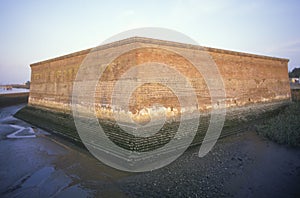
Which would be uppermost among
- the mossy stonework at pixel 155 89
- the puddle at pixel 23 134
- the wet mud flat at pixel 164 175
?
the mossy stonework at pixel 155 89

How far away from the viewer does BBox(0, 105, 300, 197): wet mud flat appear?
3.61 m

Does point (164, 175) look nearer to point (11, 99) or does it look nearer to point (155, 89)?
point (155, 89)

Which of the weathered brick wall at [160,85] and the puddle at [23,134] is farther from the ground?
the weathered brick wall at [160,85]

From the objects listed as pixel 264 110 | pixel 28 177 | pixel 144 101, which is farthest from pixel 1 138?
pixel 264 110

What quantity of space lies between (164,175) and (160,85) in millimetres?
3924

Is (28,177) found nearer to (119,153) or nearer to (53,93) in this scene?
(119,153)

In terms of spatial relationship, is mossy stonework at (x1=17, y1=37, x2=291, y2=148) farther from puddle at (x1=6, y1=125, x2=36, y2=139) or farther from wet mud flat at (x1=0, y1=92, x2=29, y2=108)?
wet mud flat at (x1=0, y1=92, x2=29, y2=108)

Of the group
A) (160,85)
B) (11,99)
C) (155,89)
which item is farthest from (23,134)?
(11,99)

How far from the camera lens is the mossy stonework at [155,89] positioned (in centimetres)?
680

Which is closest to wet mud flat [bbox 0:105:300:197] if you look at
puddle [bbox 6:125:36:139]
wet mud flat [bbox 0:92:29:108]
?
puddle [bbox 6:125:36:139]

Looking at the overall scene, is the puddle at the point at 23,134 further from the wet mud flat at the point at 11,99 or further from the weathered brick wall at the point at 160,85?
the wet mud flat at the point at 11,99

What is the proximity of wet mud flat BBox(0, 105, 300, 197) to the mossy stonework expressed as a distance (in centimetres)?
130

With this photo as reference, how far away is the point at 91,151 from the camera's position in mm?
5895

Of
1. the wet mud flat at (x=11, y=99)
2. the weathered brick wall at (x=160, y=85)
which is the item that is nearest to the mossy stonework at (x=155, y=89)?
the weathered brick wall at (x=160, y=85)
